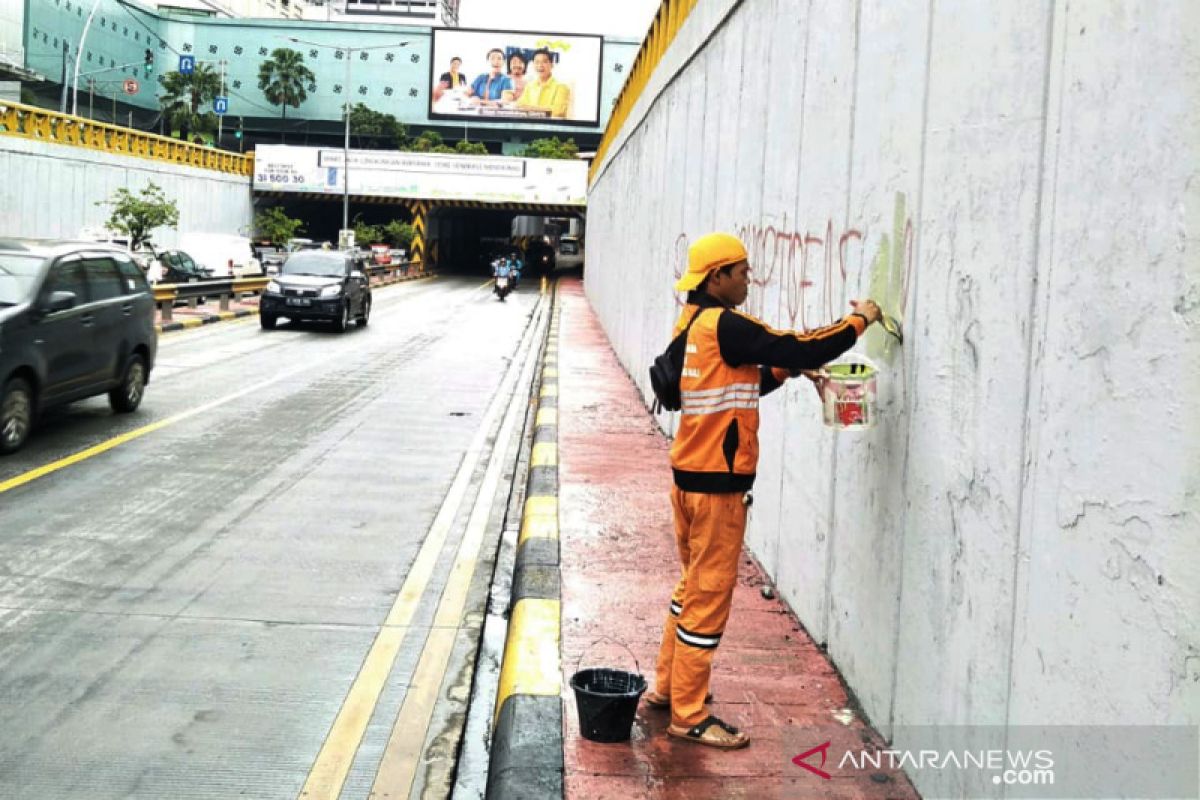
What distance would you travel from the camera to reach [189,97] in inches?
4021

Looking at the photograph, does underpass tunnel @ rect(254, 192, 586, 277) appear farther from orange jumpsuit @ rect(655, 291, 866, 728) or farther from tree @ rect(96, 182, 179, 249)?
orange jumpsuit @ rect(655, 291, 866, 728)

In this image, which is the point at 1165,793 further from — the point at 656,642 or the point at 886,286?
the point at 656,642

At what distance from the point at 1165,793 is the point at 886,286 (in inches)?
105

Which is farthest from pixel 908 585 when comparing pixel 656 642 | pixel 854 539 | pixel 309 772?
pixel 309 772

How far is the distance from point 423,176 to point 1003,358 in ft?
198

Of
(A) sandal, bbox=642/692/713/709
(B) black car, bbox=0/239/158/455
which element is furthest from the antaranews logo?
(B) black car, bbox=0/239/158/455

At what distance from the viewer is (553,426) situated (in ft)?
44.3

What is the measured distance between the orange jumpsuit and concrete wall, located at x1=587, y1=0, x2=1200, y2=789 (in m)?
0.58

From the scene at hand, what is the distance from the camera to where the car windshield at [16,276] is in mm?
10898

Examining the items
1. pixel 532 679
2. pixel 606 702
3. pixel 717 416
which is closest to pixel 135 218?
pixel 532 679

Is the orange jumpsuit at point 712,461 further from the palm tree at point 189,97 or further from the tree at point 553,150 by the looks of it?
the palm tree at point 189,97

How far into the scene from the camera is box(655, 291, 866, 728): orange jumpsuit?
4.45 meters

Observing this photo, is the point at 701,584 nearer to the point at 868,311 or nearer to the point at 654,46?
the point at 868,311

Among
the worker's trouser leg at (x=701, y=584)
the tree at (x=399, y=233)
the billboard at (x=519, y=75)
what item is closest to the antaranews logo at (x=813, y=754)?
the worker's trouser leg at (x=701, y=584)
